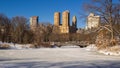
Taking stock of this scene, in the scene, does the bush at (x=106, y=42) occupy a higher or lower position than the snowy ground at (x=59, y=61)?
higher

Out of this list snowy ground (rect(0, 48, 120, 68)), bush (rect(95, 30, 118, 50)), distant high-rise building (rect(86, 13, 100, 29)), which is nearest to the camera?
snowy ground (rect(0, 48, 120, 68))

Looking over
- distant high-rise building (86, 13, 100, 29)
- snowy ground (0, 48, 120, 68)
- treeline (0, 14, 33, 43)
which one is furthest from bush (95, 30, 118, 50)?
treeline (0, 14, 33, 43)

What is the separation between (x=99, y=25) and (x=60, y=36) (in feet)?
275

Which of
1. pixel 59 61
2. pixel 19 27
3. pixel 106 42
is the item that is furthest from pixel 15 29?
pixel 59 61

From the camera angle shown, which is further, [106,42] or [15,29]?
[15,29]

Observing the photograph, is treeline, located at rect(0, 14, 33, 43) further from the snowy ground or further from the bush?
the snowy ground

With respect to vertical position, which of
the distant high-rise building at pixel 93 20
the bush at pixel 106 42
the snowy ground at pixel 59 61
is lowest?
the snowy ground at pixel 59 61

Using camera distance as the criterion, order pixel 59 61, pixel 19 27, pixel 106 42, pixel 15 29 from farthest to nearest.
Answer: pixel 15 29 → pixel 19 27 → pixel 106 42 → pixel 59 61

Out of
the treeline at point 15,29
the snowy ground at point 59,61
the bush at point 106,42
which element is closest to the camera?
the snowy ground at point 59,61

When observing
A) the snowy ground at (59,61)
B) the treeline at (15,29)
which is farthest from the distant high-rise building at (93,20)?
the treeline at (15,29)

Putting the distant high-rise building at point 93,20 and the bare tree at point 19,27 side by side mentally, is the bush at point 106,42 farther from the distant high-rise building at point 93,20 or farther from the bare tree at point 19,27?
the bare tree at point 19,27

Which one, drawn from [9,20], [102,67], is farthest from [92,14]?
[9,20]

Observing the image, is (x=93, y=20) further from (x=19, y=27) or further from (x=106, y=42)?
(x=19, y=27)

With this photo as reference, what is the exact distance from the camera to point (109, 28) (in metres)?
34.1
